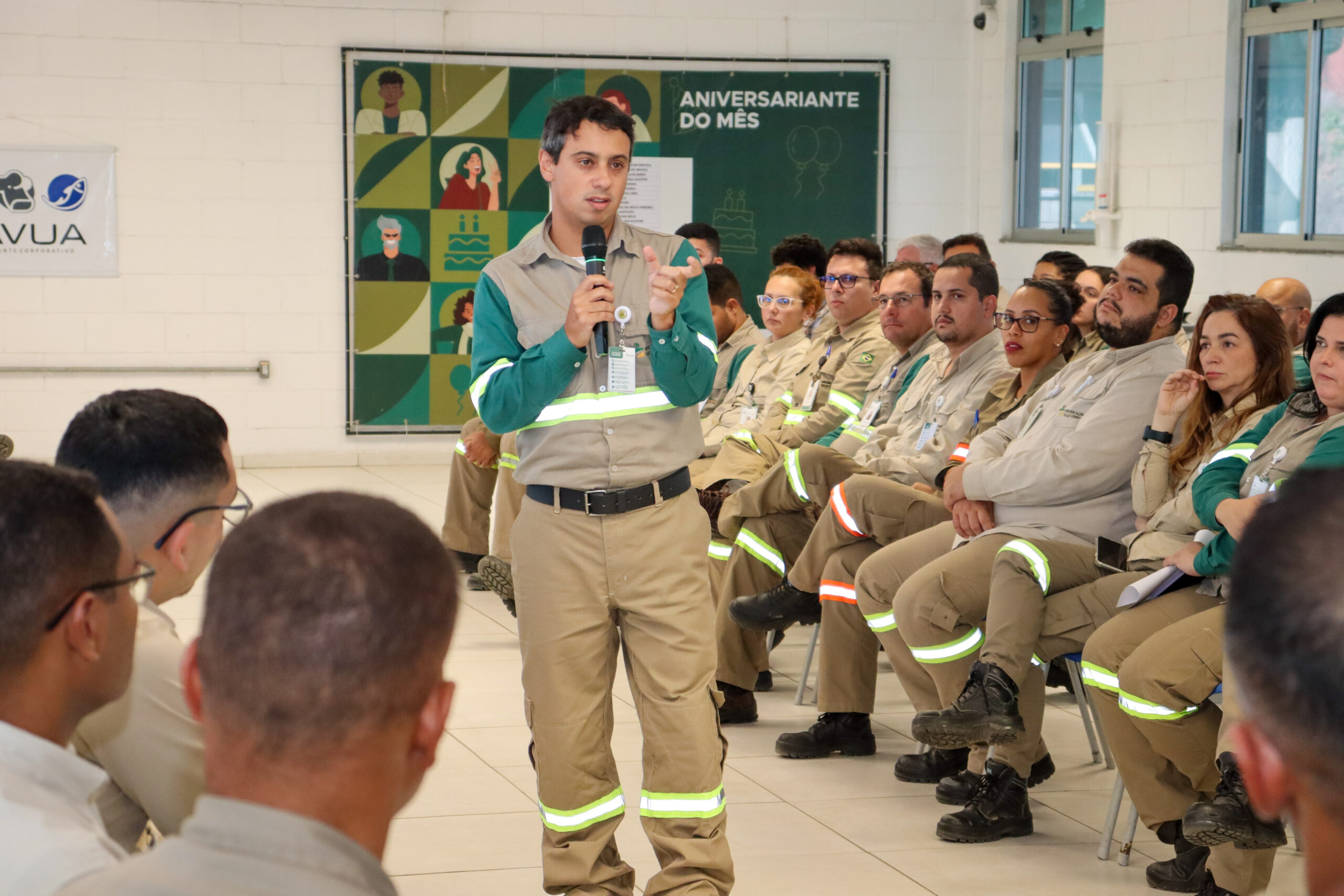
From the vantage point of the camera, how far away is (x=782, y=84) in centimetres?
973

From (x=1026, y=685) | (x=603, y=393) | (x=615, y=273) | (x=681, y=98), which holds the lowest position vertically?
(x=1026, y=685)

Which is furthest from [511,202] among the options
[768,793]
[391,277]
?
[768,793]

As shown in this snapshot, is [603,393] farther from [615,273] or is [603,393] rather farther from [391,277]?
[391,277]

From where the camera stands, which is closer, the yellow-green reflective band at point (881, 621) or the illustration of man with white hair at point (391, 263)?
the yellow-green reflective band at point (881, 621)

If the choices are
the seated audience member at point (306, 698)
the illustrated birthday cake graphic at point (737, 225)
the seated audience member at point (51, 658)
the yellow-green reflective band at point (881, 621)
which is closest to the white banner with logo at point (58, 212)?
the illustrated birthday cake graphic at point (737, 225)

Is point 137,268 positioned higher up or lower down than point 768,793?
higher up

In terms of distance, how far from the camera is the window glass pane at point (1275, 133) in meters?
6.91

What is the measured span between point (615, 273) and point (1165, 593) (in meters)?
1.49

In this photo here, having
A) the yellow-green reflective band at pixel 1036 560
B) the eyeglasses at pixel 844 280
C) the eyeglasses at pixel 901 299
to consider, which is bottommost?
the yellow-green reflective band at pixel 1036 560

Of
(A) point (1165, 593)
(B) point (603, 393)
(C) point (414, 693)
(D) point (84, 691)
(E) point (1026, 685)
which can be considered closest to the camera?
(C) point (414, 693)

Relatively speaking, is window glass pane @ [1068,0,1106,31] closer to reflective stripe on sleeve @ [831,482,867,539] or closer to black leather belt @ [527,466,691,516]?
reflective stripe on sleeve @ [831,482,867,539]

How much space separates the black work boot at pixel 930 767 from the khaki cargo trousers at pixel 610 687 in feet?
4.01

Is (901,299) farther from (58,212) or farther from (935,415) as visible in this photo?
(58,212)

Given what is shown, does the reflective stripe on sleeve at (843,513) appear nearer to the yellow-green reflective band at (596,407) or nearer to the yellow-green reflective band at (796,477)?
the yellow-green reflective band at (796,477)
